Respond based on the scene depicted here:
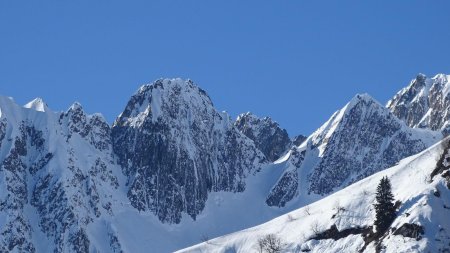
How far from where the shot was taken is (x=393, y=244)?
14600cm

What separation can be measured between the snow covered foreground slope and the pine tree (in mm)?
1368

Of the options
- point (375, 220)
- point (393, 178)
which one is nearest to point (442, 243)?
point (375, 220)

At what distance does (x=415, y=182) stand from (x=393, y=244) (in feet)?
55.6

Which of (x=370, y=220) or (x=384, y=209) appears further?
(x=370, y=220)

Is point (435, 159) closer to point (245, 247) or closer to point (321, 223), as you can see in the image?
point (321, 223)

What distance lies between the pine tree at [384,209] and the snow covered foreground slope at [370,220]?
1.37m

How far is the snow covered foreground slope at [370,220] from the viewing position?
145875mm

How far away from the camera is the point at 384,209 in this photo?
154 meters

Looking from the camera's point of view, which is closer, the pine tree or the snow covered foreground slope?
the snow covered foreground slope

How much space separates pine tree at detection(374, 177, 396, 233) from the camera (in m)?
153

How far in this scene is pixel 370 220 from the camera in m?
159

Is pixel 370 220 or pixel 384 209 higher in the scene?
pixel 370 220

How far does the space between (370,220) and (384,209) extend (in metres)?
5.95

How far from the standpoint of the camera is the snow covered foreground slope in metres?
146
